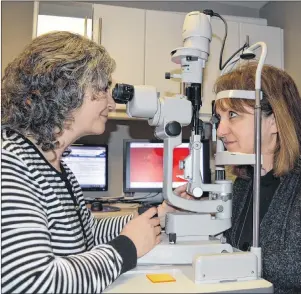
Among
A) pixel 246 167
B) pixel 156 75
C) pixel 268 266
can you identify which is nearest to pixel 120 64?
pixel 156 75

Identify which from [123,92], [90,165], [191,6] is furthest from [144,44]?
[123,92]

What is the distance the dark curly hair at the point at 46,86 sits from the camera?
3.00 ft

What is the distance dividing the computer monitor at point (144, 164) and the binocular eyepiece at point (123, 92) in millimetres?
1530

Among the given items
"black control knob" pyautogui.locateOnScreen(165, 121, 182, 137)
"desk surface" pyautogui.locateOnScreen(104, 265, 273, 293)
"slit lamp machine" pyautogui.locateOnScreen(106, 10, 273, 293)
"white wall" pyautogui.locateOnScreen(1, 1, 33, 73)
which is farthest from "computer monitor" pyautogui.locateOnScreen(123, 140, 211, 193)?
"desk surface" pyautogui.locateOnScreen(104, 265, 273, 293)

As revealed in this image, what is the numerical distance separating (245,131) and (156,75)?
1.20m

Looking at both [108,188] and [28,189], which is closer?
[28,189]

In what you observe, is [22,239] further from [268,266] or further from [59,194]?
[268,266]

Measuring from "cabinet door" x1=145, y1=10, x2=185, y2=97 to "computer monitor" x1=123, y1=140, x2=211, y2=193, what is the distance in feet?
1.38

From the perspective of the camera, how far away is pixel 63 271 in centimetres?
71

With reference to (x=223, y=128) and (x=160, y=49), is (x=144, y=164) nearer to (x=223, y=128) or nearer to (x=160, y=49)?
(x=160, y=49)

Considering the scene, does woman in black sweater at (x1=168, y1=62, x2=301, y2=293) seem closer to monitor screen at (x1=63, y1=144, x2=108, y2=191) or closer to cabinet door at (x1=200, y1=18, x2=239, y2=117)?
cabinet door at (x1=200, y1=18, x2=239, y2=117)

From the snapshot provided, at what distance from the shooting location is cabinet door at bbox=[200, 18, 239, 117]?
2.36 metres

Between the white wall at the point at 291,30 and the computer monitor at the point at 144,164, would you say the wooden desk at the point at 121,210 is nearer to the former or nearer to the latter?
the computer monitor at the point at 144,164

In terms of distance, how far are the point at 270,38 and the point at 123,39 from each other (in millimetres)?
1082
